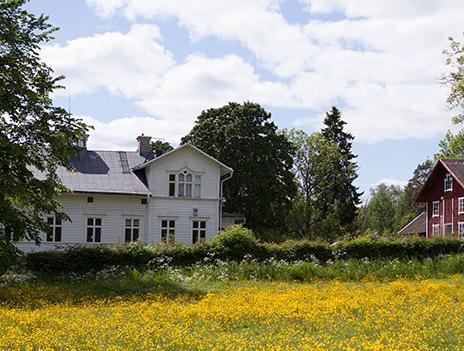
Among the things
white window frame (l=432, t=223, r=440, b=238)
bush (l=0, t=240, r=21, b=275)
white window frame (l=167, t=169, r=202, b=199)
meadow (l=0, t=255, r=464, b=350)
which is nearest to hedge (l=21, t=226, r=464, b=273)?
meadow (l=0, t=255, r=464, b=350)

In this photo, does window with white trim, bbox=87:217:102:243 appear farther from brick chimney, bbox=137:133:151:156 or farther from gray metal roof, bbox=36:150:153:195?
brick chimney, bbox=137:133:151:156

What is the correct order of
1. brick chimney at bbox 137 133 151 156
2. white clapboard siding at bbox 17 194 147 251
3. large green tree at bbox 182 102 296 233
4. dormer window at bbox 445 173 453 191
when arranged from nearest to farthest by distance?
white clapboard siding at bbox 17 194 147 251 < brick chimney at bbox 137 133 151 156 < large green tree at bbox 182 102 296 233 < dormer window at bbox 445 173 453 191

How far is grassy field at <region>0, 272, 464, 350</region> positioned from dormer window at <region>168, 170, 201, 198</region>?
2395cm

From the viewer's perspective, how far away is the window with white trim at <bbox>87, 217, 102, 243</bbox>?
4466 centimetres

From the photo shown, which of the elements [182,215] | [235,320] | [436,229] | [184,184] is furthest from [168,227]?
[235,320]

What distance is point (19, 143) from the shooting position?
24.8 meters

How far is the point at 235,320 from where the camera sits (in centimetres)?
1434

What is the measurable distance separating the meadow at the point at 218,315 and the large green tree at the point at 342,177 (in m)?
42.7

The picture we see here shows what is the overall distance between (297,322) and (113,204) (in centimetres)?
3268

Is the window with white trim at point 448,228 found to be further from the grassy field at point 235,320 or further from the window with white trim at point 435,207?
the grassy field at point 235,320

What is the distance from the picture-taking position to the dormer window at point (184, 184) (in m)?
46.7

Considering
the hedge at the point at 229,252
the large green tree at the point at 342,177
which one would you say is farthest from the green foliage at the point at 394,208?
the hedge at the point at 229,252

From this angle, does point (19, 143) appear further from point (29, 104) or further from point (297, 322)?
point (297, 322)

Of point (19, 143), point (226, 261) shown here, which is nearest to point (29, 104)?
point (19, 143)
